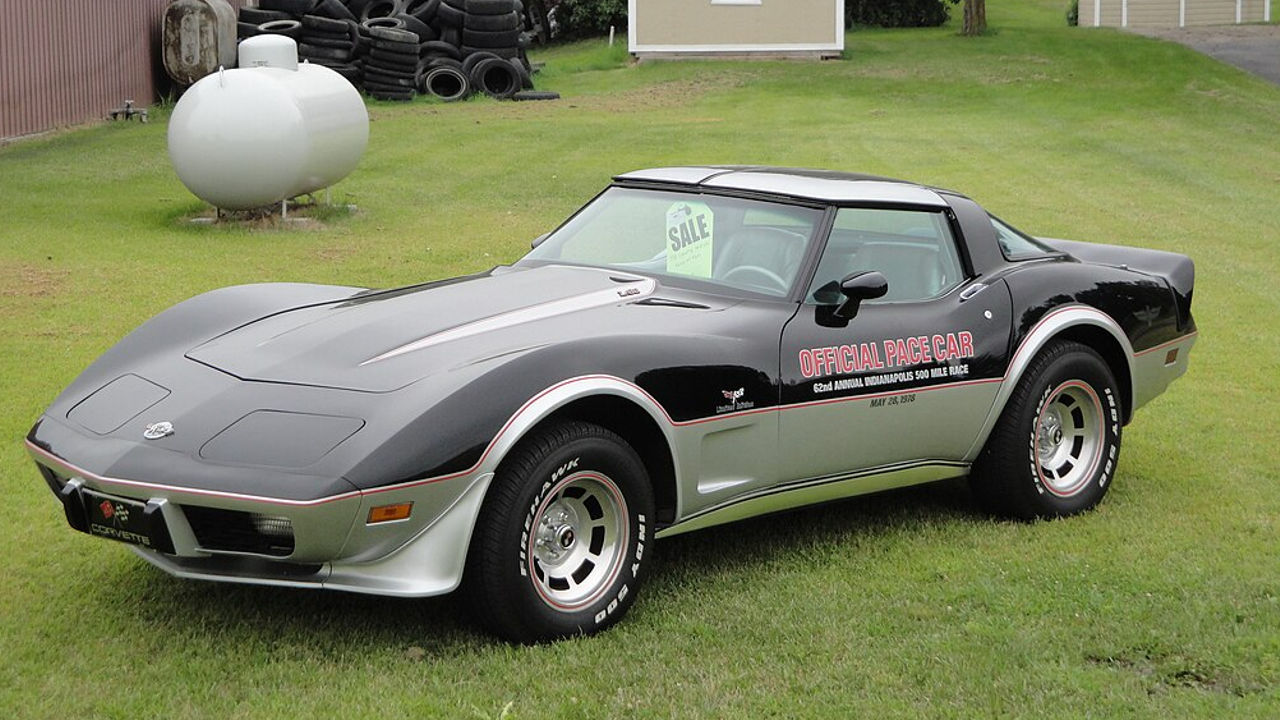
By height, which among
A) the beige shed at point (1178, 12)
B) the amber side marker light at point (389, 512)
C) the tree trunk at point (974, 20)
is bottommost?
the amber side marker light at point (389, 512)

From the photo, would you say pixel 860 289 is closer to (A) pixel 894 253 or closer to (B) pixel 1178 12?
(A) pixel 894 253

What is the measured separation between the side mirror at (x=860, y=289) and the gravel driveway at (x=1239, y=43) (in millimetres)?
27404

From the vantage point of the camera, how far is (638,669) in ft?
14.7

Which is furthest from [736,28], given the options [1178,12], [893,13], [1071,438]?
[1071,438]

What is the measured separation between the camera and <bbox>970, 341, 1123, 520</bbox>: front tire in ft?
19.9

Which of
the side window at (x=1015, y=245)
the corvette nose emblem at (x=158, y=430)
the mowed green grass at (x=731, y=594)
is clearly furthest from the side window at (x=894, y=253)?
the corvette nose emblem at (x=158, y=430)

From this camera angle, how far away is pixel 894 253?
6.03 meters

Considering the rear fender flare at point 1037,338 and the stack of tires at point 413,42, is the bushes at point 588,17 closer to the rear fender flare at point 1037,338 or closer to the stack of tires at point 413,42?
the stack of tires at point 413,42

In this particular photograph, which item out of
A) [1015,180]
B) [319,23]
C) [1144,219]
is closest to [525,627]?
[1144,219]

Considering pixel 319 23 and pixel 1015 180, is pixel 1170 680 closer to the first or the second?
pixel 1015 180

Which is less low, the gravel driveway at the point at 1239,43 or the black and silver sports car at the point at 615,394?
the gravel driveway at the point at 1239,43

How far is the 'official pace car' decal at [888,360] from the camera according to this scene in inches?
214

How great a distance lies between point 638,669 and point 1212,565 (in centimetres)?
240

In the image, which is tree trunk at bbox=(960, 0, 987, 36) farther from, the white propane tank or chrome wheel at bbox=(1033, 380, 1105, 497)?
chrome wheel at bbox=(1033, 380, 1105, 497)
